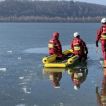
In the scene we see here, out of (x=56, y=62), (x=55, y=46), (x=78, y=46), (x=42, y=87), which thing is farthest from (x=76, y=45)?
(x=42, y=87)

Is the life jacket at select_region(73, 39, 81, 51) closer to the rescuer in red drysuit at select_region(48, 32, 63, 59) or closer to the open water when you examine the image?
the rescuer in red drysuit at select_region(48, 32, 63, 59)

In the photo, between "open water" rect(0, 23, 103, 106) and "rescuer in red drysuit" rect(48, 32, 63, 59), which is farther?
"rescuer in red drysuit" rect(48, 32, 63, 59)

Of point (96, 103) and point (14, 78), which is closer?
point (96, 103)

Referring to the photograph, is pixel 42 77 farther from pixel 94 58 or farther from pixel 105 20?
pixel 94 58

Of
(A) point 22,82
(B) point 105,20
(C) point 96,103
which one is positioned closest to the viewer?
(C) point 96,103

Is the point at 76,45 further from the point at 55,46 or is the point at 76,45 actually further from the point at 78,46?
the point at 55,46

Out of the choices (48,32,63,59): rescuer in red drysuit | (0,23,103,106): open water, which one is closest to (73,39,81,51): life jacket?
(48,32,63,59): rescuer in red drysuit

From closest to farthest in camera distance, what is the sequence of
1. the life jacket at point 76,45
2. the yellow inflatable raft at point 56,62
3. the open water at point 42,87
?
the open water at point 42,87 → the yellow inflatable raft at point 56,62 → the life jacket at point 76,45

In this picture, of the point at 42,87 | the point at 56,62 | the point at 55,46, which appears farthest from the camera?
the point at 55,46

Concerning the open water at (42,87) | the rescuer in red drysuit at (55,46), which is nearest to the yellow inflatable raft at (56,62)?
the rescuer in red drysuit at (55,46)

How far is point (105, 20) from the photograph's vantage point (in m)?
21.9

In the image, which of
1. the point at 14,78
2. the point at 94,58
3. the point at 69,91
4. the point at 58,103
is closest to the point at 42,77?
the point at 14,78

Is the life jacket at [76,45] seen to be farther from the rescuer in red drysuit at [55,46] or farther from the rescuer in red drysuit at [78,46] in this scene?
the rescuer in red drysuit at [55,46]

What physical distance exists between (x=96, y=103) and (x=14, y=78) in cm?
535
